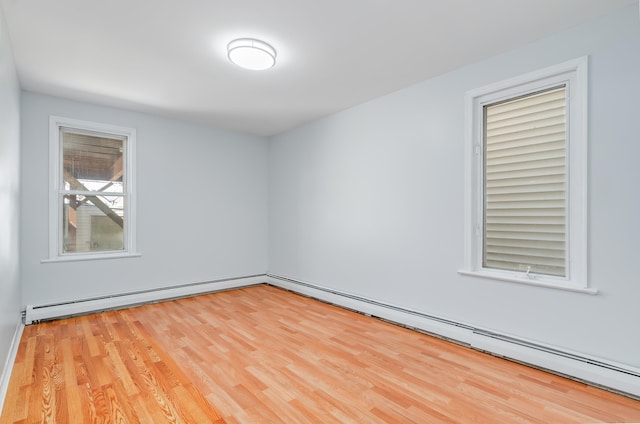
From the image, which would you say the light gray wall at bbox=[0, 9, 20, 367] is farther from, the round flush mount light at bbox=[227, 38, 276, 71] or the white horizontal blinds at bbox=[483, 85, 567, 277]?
the white horizontal blinds at bbox=[483, 85, 567, 277]

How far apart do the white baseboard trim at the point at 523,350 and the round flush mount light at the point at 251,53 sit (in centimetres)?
291

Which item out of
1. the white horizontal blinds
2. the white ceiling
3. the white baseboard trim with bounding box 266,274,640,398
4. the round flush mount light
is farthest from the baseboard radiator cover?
the white horizontal blinds

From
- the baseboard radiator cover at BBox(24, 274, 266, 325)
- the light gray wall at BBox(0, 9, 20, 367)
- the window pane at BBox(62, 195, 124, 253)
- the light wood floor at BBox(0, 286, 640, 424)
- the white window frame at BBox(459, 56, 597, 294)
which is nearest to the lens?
the light wood floor at BBox(0, 286, 640, 424)

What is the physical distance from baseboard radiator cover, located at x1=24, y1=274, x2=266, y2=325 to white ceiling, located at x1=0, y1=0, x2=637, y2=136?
2.55 meters

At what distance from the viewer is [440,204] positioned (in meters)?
Answer: 3.24

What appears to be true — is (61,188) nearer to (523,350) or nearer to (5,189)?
(5,189)

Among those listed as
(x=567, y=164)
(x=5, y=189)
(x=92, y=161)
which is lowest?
(x=5, y=189)

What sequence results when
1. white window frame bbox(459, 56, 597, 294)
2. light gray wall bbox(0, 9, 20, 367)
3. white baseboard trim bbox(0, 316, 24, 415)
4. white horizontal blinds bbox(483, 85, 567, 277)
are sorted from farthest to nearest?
white horizontal blinds bbox(483, 85, 567, 277) < white window frame bbox(459, 56, 597, 294) < light gray wall bbox(0, 9, 20, 367) < white baseboard trim bbox(0, 316, 24, 415)

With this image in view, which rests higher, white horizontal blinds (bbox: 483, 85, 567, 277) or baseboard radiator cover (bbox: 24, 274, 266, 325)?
white horizontal blinds (bbox: 483, 85, 567, 277)

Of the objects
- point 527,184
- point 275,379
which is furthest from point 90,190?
point 527,184

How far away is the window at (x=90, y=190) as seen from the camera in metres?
3.88

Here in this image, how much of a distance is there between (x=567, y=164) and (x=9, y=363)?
15.5 feet

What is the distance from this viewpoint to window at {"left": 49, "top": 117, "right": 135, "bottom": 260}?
3885mm

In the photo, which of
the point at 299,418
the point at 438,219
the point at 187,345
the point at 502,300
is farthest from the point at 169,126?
the point at 502,300
